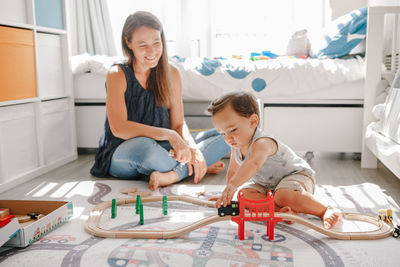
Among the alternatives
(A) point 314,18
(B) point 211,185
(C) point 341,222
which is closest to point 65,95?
(B) point 211,185

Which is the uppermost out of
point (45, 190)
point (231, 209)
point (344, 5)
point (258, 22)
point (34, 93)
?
point (344, 5)

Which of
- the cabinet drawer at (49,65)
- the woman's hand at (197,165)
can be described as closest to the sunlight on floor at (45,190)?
the cabinet drawer at (49,65)

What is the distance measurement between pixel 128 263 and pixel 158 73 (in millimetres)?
980

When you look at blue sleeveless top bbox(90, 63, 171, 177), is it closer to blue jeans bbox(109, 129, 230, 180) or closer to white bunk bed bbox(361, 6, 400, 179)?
blue jeans bbox(109, 129, 230, 180)

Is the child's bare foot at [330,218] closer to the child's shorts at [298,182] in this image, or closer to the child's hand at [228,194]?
the child's shorts at [298,182]

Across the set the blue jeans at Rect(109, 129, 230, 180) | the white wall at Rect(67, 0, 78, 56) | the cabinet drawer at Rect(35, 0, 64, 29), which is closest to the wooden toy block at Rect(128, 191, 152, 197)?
the blue jeans at Rect(109, 129, 230, 180)

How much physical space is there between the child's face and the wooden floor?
596 mm

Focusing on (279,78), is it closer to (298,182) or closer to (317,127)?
(317,127)

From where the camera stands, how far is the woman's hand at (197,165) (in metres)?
1.77

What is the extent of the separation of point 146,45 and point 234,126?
623mm

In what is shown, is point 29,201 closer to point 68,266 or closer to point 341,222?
point 68,266

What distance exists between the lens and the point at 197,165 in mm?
1781

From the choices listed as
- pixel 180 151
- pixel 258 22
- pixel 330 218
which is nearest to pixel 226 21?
pixel 258 22

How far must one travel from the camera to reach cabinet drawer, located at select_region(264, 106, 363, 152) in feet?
7.41
